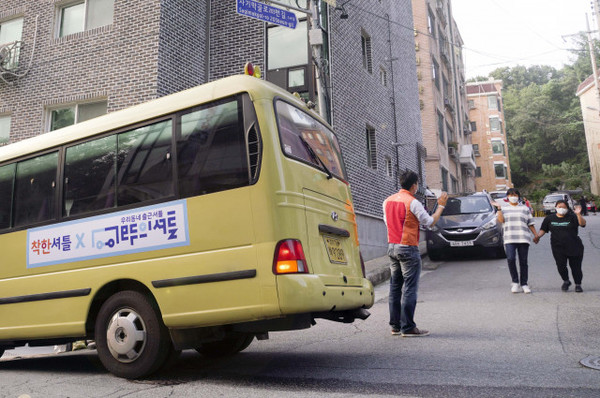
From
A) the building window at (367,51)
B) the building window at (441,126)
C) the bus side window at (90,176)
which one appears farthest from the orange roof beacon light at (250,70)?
the building window at (441,126)

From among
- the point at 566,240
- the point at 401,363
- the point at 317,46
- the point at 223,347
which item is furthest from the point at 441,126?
the point at 401,363

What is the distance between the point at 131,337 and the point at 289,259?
5.46 feet

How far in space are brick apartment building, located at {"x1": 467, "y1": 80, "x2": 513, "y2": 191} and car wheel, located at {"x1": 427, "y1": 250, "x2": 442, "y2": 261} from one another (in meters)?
49.3

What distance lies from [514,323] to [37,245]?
5.79m

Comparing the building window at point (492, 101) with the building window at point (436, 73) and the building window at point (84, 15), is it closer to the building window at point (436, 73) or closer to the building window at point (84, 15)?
the building window at point (436, 73)

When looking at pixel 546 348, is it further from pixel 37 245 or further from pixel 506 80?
pixel 506 80

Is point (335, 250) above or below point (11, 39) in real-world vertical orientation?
below

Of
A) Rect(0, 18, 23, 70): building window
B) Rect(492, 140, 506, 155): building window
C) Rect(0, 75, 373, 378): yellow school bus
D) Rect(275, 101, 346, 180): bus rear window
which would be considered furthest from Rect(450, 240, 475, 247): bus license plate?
Rect(492, 140, 506, 155): building window

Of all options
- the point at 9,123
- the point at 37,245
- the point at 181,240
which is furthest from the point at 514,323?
the point at 9,123

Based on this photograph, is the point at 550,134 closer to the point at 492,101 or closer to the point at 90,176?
the point at 492,101

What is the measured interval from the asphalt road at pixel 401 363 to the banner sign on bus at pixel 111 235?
120 centimetres

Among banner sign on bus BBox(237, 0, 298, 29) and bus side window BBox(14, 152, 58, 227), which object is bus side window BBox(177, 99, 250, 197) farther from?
banner sign on bus BBox(237, 0, 298, 29)

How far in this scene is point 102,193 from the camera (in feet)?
16.3

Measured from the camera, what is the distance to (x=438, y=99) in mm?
32188
